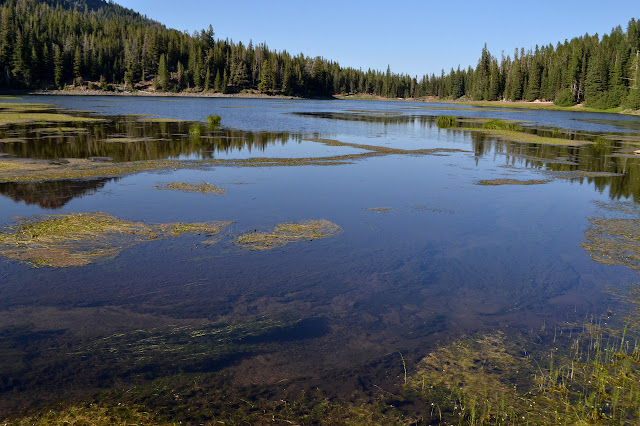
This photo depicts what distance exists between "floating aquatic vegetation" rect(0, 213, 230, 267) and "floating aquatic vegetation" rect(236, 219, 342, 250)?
4.34 feet

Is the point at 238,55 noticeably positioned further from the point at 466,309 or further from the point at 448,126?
the point at 466,309

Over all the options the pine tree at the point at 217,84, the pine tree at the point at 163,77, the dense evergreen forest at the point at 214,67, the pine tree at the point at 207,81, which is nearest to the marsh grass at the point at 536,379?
the dense evergreen forest at the point at 214,67

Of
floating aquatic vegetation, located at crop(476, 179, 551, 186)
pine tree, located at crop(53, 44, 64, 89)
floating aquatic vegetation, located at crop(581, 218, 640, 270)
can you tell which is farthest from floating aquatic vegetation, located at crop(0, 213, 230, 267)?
pine tree, located at crop(53, 44, 64, 89)

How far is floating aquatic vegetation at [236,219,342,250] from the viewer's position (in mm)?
13656

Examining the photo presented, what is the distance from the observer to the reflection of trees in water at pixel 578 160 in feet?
80.5

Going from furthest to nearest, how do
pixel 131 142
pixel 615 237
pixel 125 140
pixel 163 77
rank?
pixel 163 77
pixel 125 140
pixel 131 142
pixel 615 237

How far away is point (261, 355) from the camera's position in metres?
8.09

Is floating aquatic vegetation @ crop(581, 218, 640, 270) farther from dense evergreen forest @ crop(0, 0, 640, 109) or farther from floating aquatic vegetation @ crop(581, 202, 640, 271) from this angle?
dense evergreen forest @ crop(0, 0, 640, 109)

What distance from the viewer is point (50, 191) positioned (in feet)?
61.8

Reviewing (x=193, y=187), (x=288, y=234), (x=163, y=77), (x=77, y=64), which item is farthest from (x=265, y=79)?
(x=288, y=234)

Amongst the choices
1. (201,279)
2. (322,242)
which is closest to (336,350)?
(201,279)

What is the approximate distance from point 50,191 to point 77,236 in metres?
6.72

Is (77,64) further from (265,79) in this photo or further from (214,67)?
(265,79)

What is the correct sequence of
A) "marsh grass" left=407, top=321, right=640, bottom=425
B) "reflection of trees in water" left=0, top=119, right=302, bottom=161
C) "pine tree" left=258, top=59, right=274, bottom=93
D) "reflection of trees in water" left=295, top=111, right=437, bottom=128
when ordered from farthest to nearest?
"pine tree" left=258, top=59, right=274, bottom=93, "reflection of trees in water" left=295, top=111, right=437, bottom=128, "reflection of trees in water" left=0, top=119, right=302, bottom=161, "marsh grass" left=407, top=321, right=640, bottom=425
